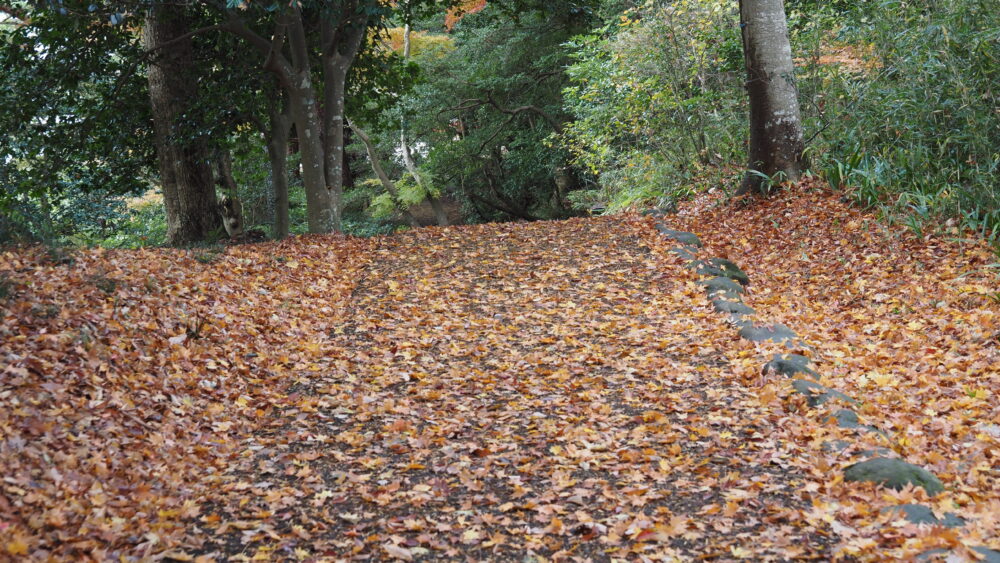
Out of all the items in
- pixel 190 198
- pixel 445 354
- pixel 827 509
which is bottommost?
pixel 827 509

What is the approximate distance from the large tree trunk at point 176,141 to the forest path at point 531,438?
4.15 meters

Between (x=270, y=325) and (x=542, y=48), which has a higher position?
(x=542, y=48)

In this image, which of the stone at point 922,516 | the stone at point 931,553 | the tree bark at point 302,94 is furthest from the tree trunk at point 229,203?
the stone at point 931,553

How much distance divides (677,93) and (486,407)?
22.9 feet

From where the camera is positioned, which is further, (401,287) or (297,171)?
(297,171)

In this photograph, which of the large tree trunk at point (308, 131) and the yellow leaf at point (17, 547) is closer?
the yellow leaf at point (17, 547)

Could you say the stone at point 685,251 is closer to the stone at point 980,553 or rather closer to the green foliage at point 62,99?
the stone at point 980,553

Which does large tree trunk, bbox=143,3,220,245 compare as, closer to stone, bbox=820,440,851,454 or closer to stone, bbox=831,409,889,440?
stone, bbox=831,409,889,440

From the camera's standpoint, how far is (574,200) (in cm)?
1576

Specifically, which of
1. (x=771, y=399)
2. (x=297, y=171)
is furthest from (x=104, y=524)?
(x=297, y=171)

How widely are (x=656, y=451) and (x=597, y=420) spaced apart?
0.53m

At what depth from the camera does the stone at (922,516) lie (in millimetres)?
3359

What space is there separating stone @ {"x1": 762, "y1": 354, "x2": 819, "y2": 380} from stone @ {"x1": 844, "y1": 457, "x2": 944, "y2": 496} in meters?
1.27

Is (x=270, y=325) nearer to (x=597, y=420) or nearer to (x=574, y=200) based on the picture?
(x=597, y=420)
